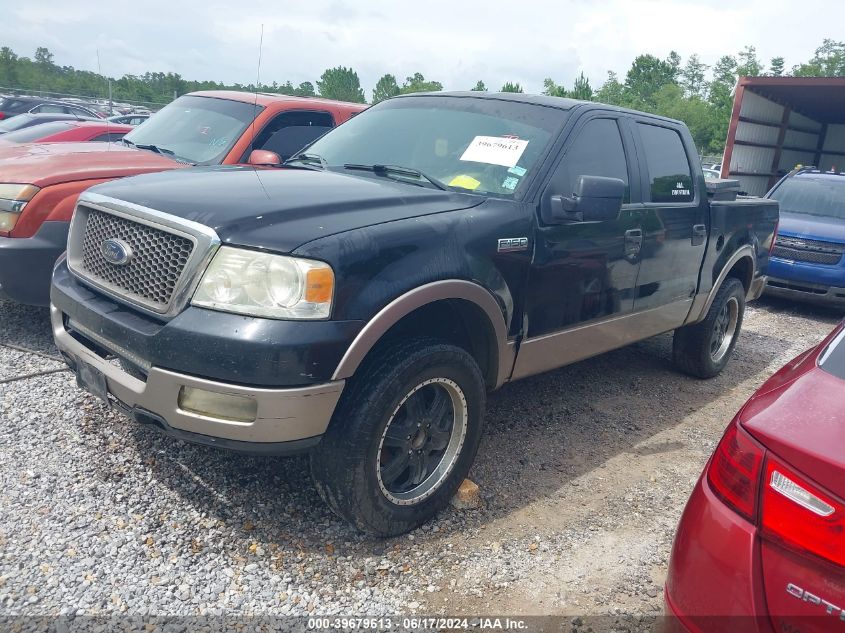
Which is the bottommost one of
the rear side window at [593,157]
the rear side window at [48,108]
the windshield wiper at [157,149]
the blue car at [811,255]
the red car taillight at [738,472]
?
the blue car at [811,255]

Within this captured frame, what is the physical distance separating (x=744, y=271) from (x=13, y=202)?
17.7 ft

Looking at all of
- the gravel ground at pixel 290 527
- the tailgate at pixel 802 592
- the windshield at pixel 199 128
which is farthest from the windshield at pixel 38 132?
the tailgate at pixel 802 592

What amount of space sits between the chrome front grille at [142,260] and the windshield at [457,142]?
4.23ft

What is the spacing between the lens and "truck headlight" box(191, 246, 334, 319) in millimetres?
2463

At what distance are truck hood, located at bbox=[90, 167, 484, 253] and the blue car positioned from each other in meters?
6.72

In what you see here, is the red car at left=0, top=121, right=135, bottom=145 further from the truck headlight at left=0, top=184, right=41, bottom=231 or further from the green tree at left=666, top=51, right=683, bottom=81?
the green tree at left=666, top=51, right=683, bottom=81

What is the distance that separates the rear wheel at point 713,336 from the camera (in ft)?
17.5

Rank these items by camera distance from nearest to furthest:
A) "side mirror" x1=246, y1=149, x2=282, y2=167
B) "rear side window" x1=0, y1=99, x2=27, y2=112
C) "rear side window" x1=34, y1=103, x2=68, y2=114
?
"side mirror" x1=246, y1=149, x2=282, y2=167, "rear side window" x1=34, y1=103, x2=68, y2=114, "rear side window" x1=0, y1=99, x2=27, y2=112

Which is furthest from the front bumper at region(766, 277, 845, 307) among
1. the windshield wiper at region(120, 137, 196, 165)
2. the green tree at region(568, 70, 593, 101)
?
the green tree at region(568, 70, 593, 101)

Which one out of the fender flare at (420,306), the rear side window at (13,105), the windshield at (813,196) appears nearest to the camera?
the fender flare at (420,306)

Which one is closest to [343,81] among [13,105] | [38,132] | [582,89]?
[582,89]

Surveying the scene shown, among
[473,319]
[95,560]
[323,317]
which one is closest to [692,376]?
[473,319]

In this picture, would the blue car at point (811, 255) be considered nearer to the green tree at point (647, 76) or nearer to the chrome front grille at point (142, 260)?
the chrome front grille at point (142, 260)

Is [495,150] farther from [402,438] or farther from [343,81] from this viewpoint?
[343,81]
